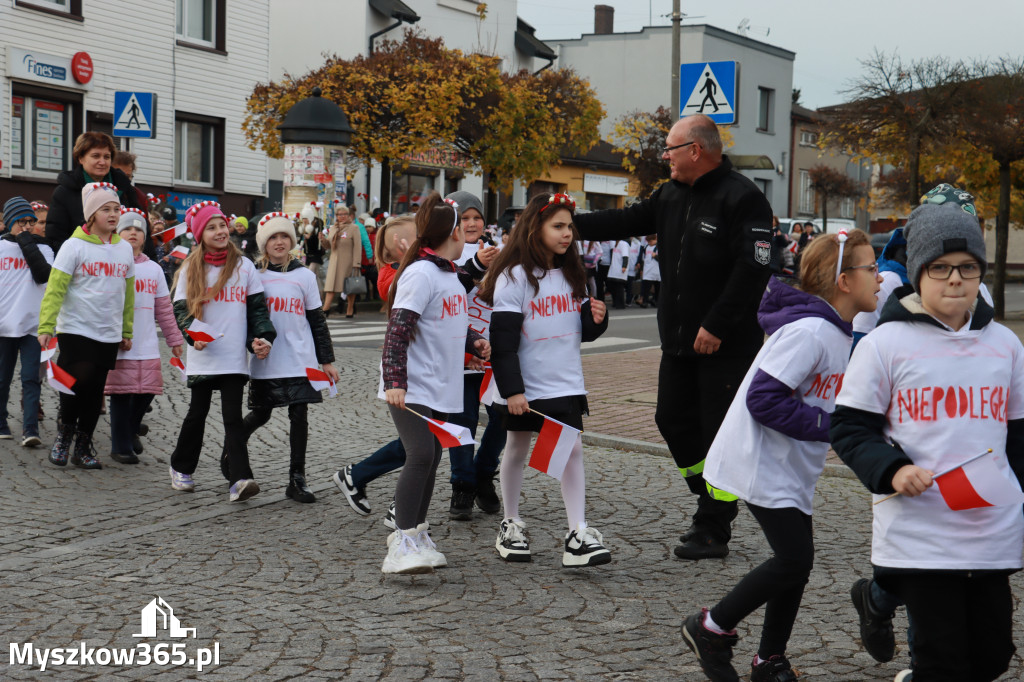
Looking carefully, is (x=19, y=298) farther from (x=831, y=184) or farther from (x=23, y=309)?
(x=831, y=184)

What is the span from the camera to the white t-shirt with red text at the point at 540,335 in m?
5.41

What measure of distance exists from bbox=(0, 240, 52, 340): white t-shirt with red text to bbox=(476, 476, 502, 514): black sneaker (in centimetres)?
389

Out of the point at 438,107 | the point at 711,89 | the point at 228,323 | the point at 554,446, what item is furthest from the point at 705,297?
the point at 438,107

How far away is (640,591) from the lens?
5.01 metres

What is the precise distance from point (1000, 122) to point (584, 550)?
1836 cm

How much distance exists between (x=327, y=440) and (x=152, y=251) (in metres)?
1.93

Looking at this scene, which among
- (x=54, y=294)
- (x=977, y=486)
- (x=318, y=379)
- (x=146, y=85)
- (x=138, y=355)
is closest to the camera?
(x=977, y=486)

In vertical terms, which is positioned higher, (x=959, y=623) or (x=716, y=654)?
(x=959, y=623)

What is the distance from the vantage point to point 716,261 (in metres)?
5.61

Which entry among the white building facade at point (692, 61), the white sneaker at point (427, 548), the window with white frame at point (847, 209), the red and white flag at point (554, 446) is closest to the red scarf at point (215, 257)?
the white sneaker at point (427, 548)

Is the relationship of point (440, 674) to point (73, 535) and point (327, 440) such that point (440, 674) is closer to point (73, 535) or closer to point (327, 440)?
point (73, 535)

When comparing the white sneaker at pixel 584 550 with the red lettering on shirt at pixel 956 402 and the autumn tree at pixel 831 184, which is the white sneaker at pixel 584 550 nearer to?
the red lettering on shirt at pixel 956 402

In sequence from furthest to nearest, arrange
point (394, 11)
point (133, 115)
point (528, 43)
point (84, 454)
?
point (528, 43) < point (394, 11) < point (133, 115) < point (84, 454)

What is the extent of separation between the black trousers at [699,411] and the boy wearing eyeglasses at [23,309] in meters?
4.78
